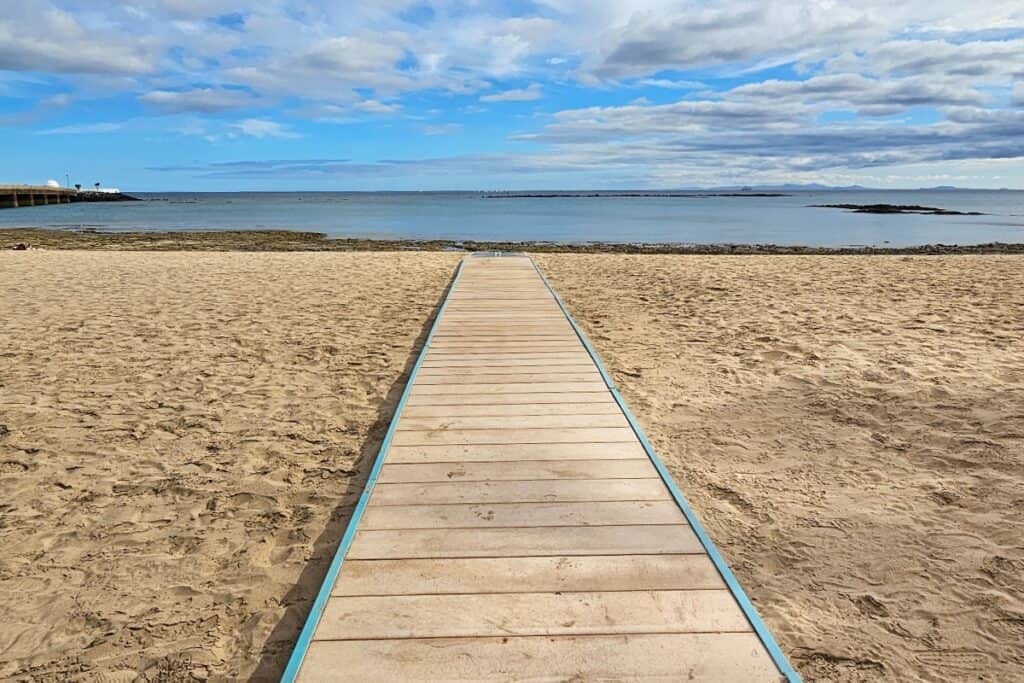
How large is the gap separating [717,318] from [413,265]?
783 centimetres

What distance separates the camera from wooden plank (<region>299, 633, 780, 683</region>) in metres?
1.99

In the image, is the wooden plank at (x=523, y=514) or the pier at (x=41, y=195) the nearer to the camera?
the wooden plank at (x=523, y=514)

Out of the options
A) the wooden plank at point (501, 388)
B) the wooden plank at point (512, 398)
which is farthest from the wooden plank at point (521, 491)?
the wooden plank at point (501, 388)

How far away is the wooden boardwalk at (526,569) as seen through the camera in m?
2.05

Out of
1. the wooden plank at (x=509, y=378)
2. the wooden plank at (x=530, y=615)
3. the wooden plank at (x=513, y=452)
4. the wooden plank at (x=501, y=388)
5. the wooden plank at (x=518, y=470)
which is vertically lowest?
the wooden plank at (x=530, y=615)

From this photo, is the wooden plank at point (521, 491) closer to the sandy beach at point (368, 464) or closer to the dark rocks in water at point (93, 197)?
the sandy beach at point (368, 464)

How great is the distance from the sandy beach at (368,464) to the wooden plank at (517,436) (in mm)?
422

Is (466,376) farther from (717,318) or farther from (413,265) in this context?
(413,265)

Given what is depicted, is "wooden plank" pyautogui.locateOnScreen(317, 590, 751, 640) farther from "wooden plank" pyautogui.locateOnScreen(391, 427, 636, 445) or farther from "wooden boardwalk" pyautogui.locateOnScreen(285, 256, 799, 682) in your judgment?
"wooden plank" pyautogui.locateOnScreen(391, 427, 636, 445)

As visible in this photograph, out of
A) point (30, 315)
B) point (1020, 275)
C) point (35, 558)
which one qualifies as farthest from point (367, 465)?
point (1020, 275)

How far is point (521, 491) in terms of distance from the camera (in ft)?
10.6

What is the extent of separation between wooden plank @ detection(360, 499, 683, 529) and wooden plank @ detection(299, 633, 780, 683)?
778mm

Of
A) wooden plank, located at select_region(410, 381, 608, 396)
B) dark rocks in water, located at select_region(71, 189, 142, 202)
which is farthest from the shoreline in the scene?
dark rocks in water, located at select_region(71, 189, 142, 202)

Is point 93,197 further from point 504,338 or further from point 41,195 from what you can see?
point 504,338
